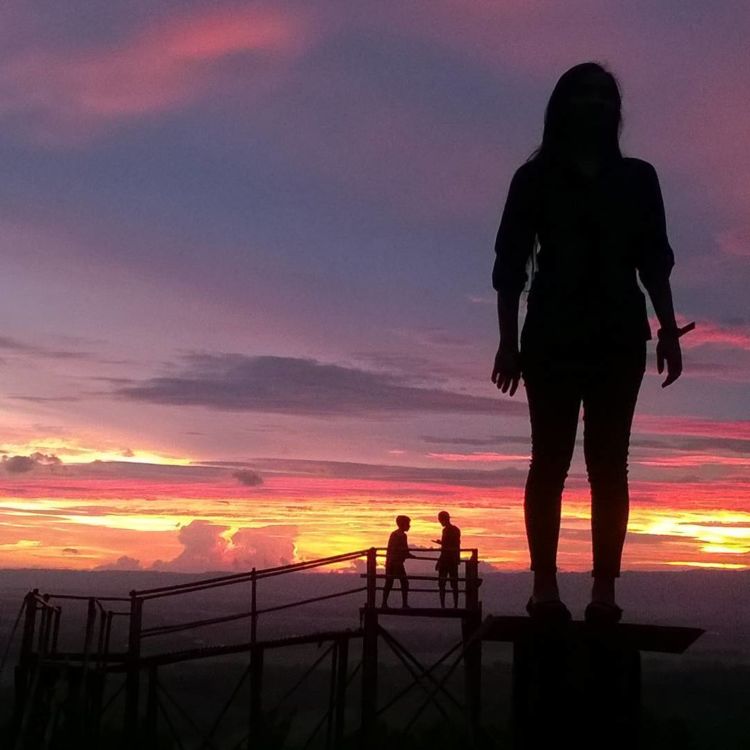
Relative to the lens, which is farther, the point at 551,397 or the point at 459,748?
the point at 459,748

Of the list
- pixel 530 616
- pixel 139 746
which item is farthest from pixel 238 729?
pixel 530 616

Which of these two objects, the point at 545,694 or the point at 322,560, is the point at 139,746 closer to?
the point at 322,560

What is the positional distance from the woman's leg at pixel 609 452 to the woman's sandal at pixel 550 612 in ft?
0.83

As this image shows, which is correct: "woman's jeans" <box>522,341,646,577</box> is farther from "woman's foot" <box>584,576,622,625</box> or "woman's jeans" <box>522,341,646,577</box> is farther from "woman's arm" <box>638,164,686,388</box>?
"woman's arm" <box>638,164,686,388</box>

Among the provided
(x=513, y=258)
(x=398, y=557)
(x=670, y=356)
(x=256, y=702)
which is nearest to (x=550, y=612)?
(x=670, y=356)

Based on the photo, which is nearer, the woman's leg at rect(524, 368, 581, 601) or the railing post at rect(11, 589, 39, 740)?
the woman's leg at rect(524, 368, 581, 601)

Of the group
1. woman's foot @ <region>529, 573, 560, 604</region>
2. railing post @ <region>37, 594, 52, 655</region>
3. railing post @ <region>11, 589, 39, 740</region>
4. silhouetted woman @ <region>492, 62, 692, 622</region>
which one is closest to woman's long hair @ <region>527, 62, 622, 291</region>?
silhouetted woman @ <region>492, 62, 692, 622</region>

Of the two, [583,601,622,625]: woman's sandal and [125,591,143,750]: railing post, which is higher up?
[583,601,622,625]: woman's sandal

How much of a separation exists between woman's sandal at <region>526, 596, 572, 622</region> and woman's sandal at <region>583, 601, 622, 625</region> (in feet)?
0.36

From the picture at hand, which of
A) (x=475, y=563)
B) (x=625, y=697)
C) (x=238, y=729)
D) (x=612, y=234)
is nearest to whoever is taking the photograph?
(x=625, y=697)

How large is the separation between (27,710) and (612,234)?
20295 mm

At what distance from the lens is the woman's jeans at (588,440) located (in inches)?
213

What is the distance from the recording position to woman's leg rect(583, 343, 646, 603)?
541 cm

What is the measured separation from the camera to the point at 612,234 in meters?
5.48
